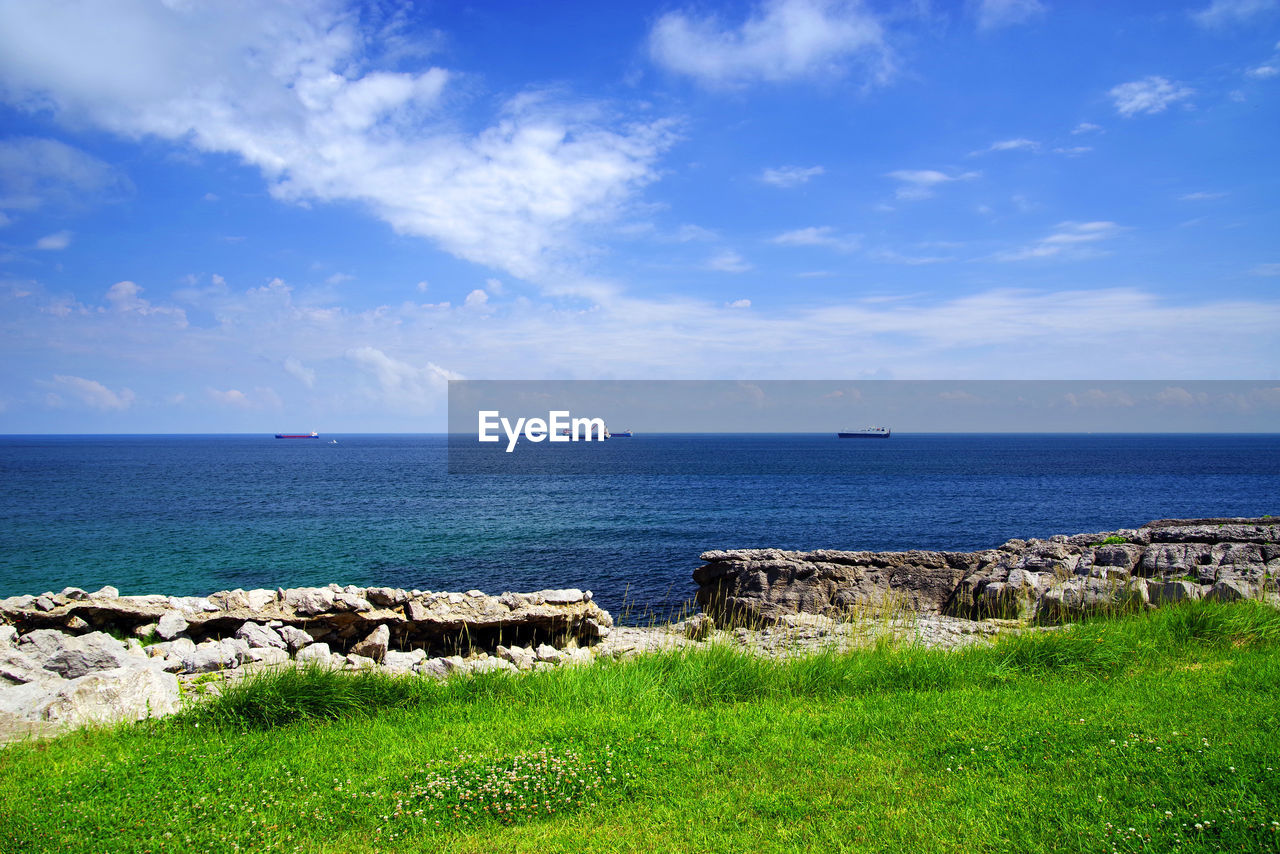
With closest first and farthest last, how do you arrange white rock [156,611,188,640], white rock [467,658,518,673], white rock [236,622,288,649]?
white rock [467,658,518,673] → white rock [236,622,288,649] → white rock [156,611,188,640]

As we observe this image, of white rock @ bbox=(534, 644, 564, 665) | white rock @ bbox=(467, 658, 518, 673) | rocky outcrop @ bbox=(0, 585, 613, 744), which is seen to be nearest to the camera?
white rock @ bbox=(467, 658, 518, 673)

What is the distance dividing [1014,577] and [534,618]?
460 inches

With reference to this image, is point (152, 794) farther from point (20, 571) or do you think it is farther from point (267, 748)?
point (20, 571)

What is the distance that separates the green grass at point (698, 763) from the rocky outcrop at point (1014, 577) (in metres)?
4.18

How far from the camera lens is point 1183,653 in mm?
9508

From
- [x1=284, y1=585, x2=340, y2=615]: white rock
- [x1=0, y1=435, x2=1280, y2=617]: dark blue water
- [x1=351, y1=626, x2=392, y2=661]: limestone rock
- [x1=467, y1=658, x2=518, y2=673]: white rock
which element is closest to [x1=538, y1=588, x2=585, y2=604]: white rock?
[x1=351, y1=626, x2=392, y2=661]: limestone rock

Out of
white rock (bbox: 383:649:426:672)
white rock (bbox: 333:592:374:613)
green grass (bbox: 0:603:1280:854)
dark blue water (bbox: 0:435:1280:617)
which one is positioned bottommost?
dark blue water (bbox: 0:435:1280:617)

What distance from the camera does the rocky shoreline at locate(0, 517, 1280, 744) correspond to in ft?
31.5

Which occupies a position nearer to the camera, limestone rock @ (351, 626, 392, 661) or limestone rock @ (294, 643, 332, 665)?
limestone rock @ (294, 643, 332, 665)

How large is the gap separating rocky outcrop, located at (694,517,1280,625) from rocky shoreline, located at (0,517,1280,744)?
58mm

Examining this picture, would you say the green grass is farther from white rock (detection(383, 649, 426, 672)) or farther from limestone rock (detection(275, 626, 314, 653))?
limestone rock (detection(275, 626, 314, 653))

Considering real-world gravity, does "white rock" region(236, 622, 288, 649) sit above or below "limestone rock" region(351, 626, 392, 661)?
above

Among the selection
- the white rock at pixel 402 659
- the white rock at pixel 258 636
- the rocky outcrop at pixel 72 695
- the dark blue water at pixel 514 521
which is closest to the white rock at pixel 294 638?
the white rock at pixel 258 636

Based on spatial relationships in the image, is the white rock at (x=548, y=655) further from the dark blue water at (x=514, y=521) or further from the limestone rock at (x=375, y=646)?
the dark blue water at (x=514, y=521)
